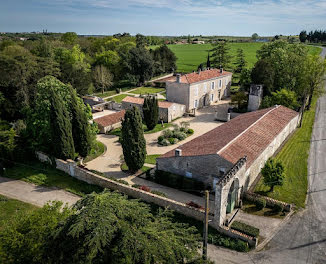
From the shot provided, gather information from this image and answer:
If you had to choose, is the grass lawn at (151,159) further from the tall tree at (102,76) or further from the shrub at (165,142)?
the tall tree at (102,76)

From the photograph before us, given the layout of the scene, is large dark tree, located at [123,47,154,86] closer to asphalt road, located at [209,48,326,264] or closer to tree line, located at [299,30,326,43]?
asphalt road, located at [209,48,326,264]

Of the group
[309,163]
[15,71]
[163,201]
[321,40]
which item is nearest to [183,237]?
[163,201]

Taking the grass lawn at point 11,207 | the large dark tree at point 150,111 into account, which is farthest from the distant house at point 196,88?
the grass lawn at point 11,207

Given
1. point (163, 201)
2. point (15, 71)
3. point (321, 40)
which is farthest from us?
point (321, 40)

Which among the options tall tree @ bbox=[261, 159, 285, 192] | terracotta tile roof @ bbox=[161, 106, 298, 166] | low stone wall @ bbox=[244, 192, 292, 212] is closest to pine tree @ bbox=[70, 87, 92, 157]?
terracotta tile roof @ bbox=[161, 106, 298, 166]

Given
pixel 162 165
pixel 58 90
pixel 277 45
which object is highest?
pixel 277 45

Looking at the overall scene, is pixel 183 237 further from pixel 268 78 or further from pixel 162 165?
pixel 268 78

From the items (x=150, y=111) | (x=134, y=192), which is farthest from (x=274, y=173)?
(x=150, y=111)
